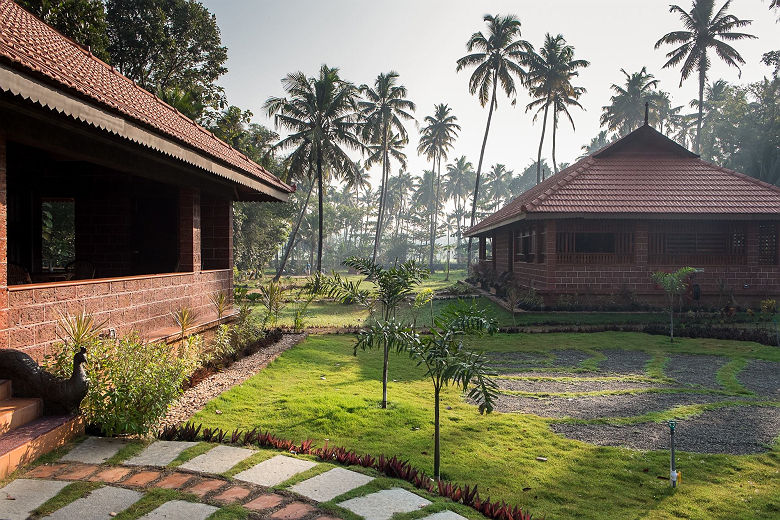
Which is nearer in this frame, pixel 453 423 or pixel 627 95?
pixel 453 423

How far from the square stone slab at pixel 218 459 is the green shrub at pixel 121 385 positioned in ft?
2.64

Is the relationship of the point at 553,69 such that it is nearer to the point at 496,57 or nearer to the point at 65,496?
the point at 496,57

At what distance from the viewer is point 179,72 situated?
25312mm

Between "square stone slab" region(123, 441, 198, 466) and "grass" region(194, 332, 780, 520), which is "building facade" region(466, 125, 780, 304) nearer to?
"grass" region(194, 332, 780, 520)

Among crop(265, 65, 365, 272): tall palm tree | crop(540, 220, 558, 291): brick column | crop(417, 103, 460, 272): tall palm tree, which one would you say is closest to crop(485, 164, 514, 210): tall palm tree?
crop(417, 103, 460, 272): tall palm tree

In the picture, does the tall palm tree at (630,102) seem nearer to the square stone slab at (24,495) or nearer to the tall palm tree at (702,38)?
the tall palm tree at (702,38)

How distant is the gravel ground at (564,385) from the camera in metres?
7.70

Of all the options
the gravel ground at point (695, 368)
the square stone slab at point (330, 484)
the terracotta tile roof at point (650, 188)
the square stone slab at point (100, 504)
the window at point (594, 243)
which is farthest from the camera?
the window at point (594, 243)

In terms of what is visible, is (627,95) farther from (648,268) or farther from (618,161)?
(648,268)

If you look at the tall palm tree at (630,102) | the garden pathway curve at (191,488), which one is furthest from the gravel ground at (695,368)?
the tall palm tree at (630,102)

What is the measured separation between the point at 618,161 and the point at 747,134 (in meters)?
25.9

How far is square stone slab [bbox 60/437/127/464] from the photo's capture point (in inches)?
153

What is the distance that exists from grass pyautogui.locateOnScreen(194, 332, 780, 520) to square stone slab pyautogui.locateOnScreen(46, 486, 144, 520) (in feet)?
6.02

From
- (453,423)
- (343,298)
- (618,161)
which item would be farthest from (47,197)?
(618,161)
